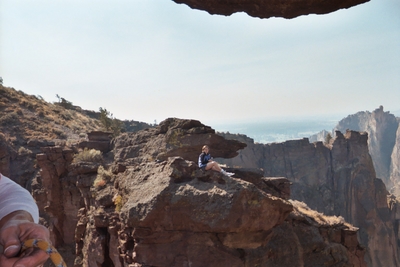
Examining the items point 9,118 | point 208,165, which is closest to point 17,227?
point 208,165

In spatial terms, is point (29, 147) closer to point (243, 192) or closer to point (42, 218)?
point (42, 218)

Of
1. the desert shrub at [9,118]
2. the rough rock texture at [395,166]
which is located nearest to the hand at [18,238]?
the desert shrub at [9,118]

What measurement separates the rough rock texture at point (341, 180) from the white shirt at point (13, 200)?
2054 inches

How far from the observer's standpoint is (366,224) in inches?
1871

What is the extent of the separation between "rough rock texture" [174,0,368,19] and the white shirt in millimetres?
4013

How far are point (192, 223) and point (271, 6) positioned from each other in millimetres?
5896

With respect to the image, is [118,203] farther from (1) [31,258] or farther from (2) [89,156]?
(1) [31,258]

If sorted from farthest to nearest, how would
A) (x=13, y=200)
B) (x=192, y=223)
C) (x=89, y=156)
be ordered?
(x=89, y=156), (x=192, y=223), (x=13, y=200)

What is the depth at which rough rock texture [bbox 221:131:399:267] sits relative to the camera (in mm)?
46250

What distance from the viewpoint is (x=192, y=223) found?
327 inches

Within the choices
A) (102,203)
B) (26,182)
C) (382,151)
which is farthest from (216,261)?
(382,151)

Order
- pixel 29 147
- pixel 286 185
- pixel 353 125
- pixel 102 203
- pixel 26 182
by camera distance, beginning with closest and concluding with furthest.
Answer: pixel 102 203 → pixel 286 185 → pixel 26 182 → pixel 29 147 → pixel 353 125

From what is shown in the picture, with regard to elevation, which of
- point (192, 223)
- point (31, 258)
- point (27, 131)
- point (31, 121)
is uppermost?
point (31, 121)

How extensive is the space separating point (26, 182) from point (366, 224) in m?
47.7
